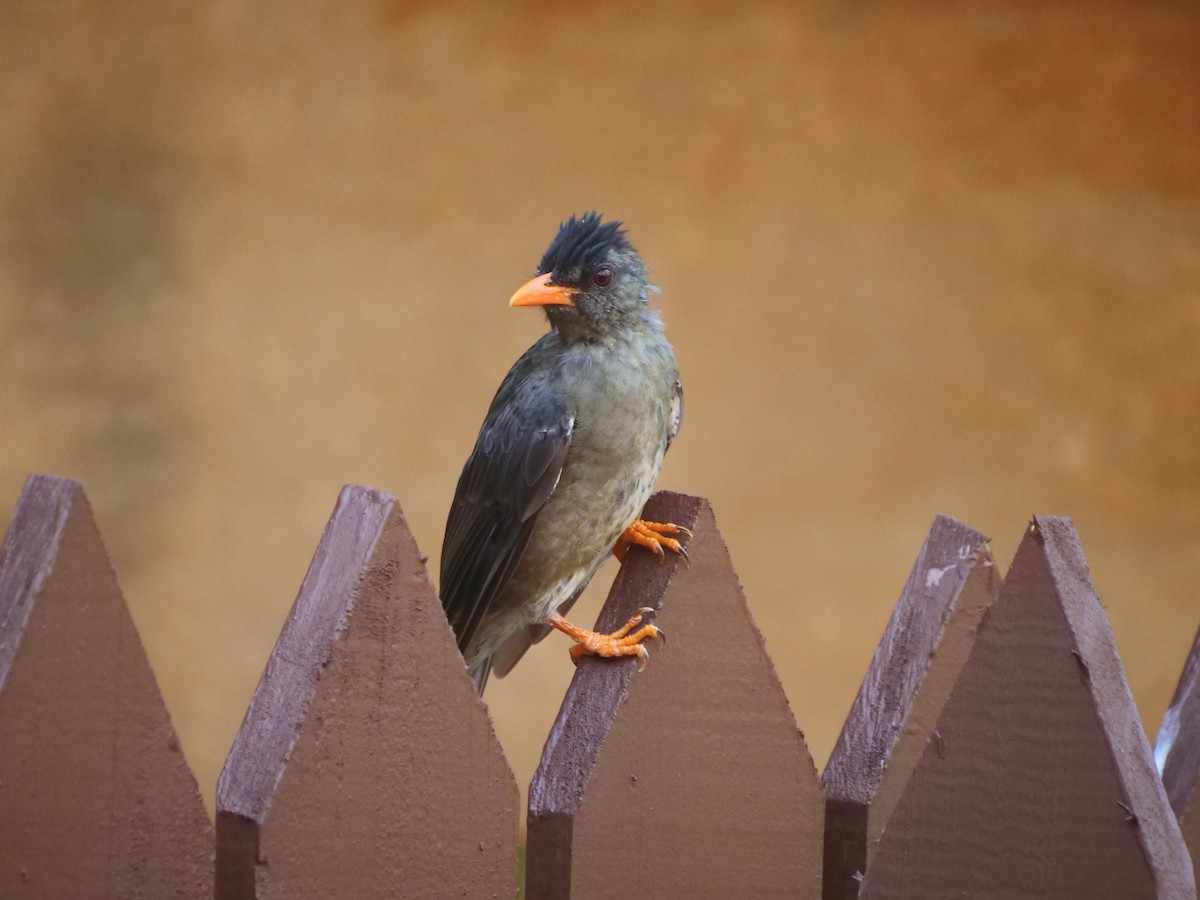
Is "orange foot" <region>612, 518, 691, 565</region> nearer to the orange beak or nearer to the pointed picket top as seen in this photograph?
the pointed picket top

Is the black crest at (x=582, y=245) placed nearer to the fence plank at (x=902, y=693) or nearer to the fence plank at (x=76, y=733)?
the fence plank at (x=902, y=693)

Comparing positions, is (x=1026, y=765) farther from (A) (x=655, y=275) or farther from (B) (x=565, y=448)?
(A) (x=655, y=275)

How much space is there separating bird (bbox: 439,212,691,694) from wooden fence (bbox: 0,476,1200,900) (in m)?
0.77

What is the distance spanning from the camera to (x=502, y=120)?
17.4 ft

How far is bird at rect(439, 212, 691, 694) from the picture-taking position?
9.29 ft

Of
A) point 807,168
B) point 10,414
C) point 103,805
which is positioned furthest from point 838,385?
point 103,805

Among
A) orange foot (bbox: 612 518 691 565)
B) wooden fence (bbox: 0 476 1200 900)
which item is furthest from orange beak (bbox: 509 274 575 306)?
wooden fence (bbox: 0 476 1200 900)

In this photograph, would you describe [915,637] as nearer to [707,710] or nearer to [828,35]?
[707,710]

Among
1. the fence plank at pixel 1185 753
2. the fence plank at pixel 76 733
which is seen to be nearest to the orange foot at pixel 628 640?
the fence plank at pixel 76 733

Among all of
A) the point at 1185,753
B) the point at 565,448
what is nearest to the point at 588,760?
the point at 1185,753

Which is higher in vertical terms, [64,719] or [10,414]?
[10,414]

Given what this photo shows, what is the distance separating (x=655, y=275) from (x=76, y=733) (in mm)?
3928

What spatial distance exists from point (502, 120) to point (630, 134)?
0.40 meters

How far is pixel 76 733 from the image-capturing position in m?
1.58
